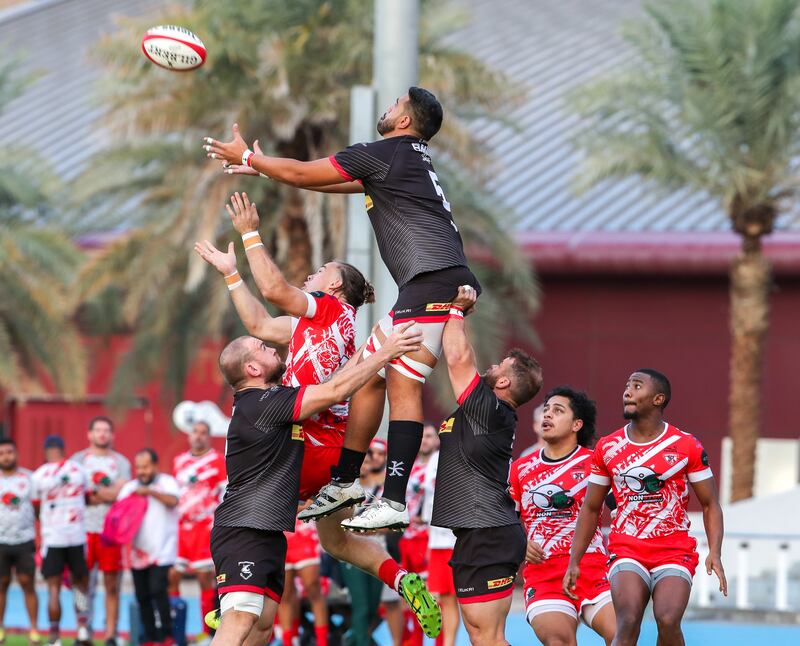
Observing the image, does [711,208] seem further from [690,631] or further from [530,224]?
[690,631]

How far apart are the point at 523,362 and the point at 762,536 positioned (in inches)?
414

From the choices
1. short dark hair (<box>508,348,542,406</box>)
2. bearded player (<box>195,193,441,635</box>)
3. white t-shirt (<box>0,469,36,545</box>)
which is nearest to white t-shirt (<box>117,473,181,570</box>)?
white t-shirt (<box>0,469,36,545</box>)

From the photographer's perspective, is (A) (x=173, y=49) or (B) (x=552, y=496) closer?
(A) (x=173, y=49)

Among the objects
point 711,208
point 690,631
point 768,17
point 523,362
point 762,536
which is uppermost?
point 768,17

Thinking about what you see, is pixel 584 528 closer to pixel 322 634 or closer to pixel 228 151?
pixel 228 151

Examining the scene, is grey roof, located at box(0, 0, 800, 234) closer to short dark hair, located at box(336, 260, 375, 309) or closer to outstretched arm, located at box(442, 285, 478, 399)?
short dark hair, located at box(336, 260, 375, 309)

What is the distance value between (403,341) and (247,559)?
169 cm

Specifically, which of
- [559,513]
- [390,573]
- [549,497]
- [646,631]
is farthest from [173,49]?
[646,631]

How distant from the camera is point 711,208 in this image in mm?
25078

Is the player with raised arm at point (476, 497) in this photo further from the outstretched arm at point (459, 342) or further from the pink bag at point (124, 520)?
the pink bag at point (124, 520)

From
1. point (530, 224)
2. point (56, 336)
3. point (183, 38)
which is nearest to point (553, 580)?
point (183, 38)

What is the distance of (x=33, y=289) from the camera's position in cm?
2166

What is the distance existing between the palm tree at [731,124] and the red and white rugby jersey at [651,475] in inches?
466

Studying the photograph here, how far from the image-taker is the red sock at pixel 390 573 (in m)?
7.87
